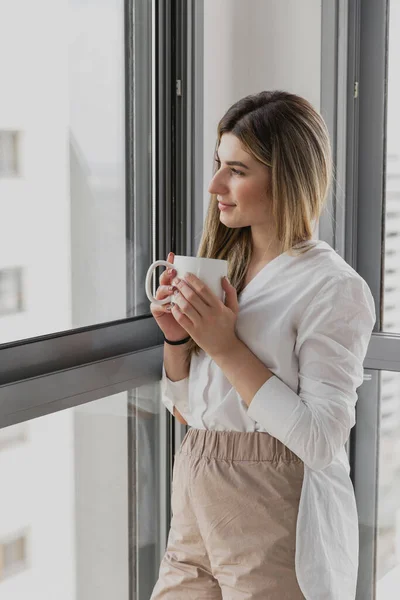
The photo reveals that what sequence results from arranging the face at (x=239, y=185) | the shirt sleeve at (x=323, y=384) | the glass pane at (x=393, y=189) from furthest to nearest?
the glass pane at (x=393, y=189), the face at (x=239, y=185), the shirt sleeve at (x=323, y=384)

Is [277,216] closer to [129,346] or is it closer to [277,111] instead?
[277,111]

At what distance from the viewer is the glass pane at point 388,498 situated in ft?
5.96

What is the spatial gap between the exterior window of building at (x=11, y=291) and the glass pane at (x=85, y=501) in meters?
0.22

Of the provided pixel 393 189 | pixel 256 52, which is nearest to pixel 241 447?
pixel 393 189

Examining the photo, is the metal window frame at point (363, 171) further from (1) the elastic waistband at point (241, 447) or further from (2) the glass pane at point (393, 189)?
(1) the elastic waistband at point (241, 447)

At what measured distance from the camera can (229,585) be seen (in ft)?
4.20

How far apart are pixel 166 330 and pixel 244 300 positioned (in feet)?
0.50

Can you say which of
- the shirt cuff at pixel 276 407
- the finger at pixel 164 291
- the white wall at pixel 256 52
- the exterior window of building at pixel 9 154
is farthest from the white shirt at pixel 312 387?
the white wall at pixel 256 52

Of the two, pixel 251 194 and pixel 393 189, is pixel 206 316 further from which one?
pixel 393 189

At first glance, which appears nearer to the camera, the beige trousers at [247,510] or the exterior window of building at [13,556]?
the beige trousers at [247,510]

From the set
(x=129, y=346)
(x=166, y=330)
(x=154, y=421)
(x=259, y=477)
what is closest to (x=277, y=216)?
(x=166, y=330)

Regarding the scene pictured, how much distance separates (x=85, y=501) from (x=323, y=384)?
2.26 feet

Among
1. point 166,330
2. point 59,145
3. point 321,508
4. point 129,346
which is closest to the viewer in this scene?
point 321,508

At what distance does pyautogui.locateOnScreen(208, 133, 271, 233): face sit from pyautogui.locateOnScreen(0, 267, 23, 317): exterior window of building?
400 mm
